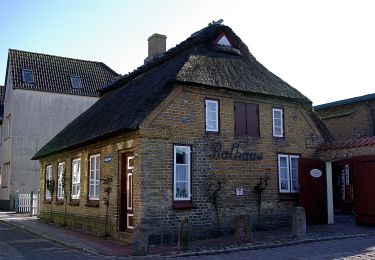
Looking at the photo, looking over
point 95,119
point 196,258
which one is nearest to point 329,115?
point 95,119

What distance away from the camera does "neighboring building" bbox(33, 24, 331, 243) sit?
44.7ft

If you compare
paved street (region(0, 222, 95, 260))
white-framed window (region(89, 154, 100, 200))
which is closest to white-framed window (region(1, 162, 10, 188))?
paved street (region(0, 222, 95, 260))

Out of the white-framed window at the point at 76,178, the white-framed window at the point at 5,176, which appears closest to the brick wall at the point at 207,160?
the white-framed window at the point at 76,178

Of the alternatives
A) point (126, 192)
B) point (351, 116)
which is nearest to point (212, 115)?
point (126, 192)

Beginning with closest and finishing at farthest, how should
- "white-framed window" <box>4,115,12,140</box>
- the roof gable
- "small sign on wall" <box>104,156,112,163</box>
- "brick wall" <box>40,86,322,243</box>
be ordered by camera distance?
"brick wall" <box>40,86,322,243</box>
"small sign on wall" <box>104,156,112,163</box>
the roof gable
"white-framed window" <box>4,115,12,140</box>

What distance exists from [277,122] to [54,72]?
21.5m

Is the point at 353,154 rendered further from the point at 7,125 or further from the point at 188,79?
the point at 7,125

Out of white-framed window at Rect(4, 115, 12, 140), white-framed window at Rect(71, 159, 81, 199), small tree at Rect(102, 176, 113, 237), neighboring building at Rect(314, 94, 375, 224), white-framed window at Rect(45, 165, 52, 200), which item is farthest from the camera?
white-framed window at Rect(4, 115, 12, 140)

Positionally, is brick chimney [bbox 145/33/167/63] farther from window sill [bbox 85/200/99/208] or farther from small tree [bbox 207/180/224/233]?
small tree [bbox 207/180/224/233]

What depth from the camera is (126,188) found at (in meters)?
14.8

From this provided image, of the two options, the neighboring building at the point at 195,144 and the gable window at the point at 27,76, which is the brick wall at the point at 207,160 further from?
the gable window at the point at 27,76

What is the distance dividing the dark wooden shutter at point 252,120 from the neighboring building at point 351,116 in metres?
9.90

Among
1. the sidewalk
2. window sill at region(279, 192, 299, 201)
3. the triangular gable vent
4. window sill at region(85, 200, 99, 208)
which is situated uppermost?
the triangular gable vent

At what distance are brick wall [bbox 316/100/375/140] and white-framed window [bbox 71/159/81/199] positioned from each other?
14.8 m
